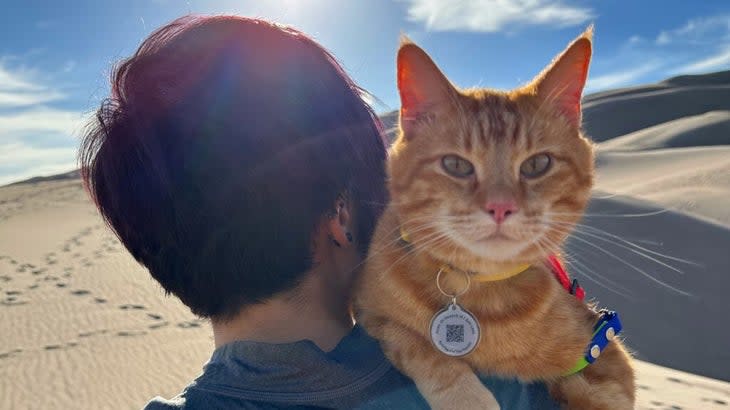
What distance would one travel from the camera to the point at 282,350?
53.1 inches

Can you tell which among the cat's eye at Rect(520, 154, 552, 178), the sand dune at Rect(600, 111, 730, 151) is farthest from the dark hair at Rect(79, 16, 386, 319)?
the sand dune at Rect(600, 111, 730, 151)

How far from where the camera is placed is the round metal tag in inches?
63.9

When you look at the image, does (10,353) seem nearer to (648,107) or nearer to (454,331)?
(454,331)

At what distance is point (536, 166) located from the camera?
6.37 feet

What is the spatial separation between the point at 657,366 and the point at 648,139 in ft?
68.2

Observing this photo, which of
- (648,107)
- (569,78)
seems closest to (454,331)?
(569,78)

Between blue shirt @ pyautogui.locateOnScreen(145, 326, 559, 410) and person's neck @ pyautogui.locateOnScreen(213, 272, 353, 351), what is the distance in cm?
10

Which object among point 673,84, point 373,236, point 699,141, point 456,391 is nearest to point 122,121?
point 373,236

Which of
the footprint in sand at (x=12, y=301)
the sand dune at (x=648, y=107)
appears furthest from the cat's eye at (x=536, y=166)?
the sand dune at (x=648, y=107)

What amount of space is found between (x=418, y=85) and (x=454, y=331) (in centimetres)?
77

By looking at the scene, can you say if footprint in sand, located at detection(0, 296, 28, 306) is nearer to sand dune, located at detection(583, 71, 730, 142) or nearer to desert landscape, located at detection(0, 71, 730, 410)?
desert landscape, located at detection(0, 71, 730, 410)

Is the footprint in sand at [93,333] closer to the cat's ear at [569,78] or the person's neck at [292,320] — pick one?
the person's neck at [292,320]

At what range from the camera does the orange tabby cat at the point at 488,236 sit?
1.66m

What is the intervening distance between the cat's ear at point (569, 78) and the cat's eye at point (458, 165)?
1.12ft
